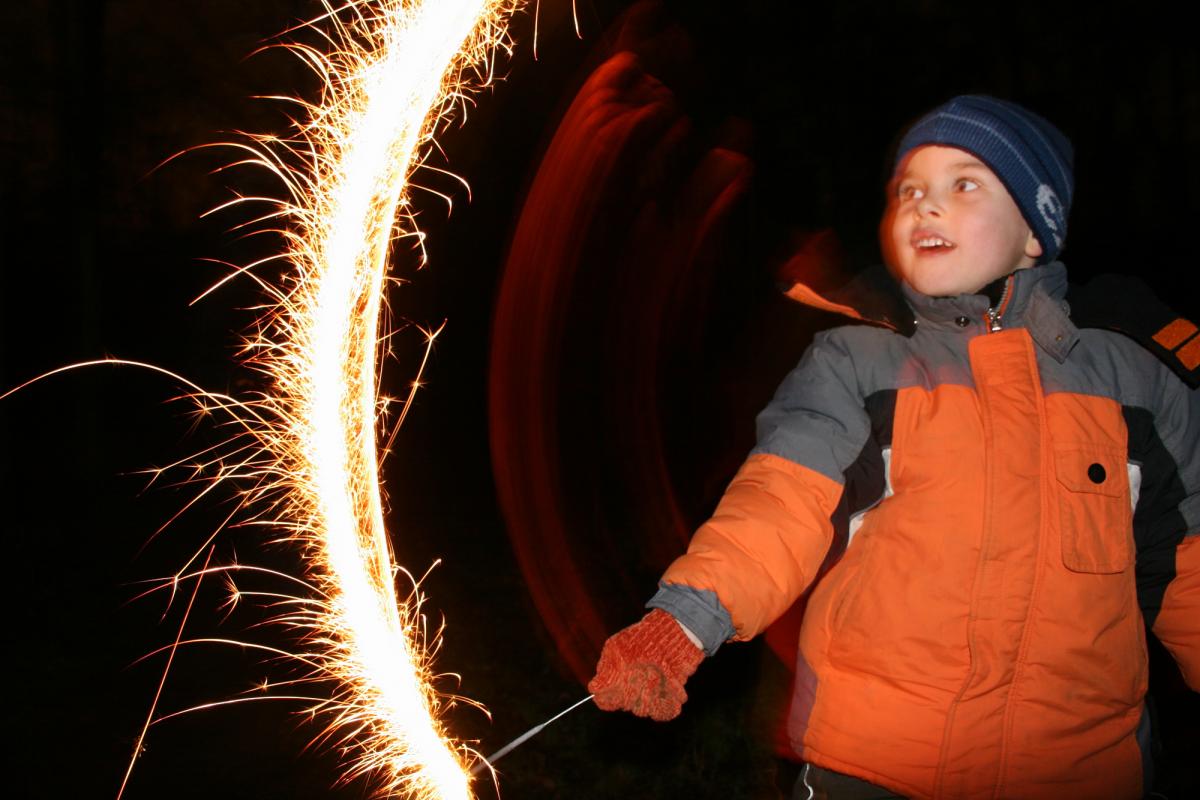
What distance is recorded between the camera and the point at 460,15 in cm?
341

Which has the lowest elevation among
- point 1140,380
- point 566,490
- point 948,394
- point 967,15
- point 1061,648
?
point 566,490

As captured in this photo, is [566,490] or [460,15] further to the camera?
[566,490]

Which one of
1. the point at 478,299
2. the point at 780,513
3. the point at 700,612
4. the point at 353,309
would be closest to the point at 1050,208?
the point at 780,513

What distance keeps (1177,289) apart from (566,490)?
188 inches

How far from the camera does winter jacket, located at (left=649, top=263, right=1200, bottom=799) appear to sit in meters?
1.92

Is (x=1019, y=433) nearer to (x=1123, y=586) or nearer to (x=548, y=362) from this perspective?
(x=1123, y=586)

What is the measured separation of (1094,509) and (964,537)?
298mm

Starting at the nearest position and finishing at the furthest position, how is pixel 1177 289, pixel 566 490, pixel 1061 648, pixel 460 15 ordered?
pixel 1061 648 < pixel 460 15 < pixel 1177 289 < pixel 566 490

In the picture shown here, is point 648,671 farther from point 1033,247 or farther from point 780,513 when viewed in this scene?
point 1033,247

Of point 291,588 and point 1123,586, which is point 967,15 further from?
point 291,588

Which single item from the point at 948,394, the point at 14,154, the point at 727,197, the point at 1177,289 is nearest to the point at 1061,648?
the point at 948,394

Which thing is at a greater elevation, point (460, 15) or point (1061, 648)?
point (460, 15)

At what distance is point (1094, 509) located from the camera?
199 centimetres

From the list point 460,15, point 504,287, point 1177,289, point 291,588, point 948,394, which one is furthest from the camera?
point 291,588
